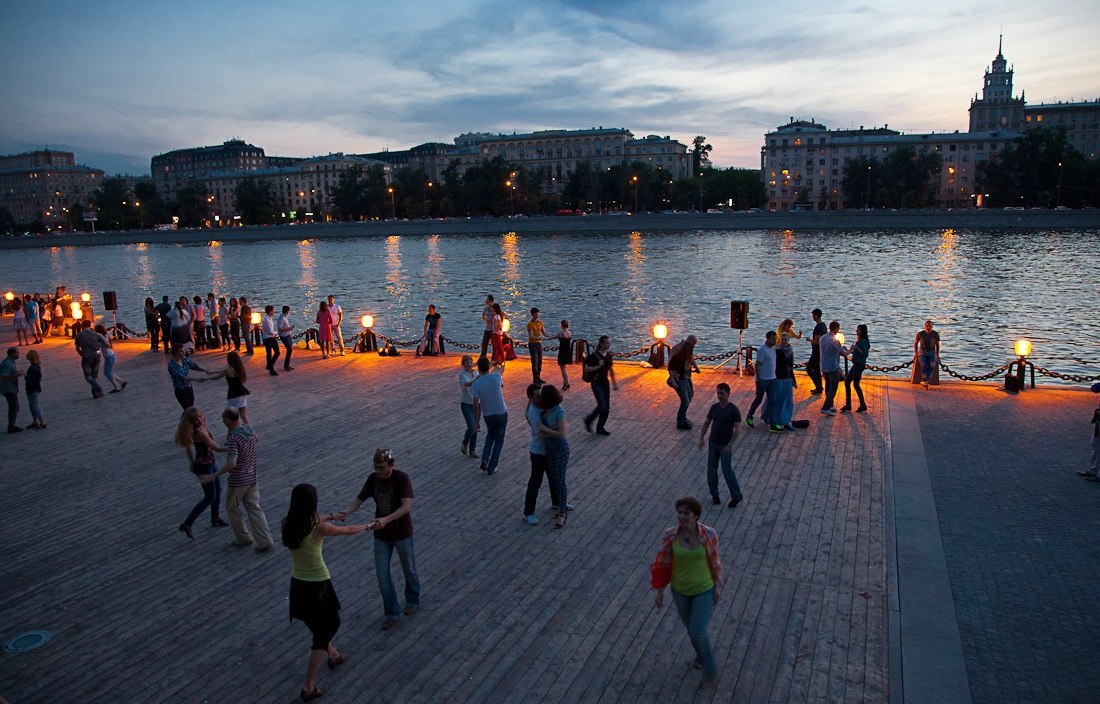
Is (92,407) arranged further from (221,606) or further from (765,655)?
(765,655)

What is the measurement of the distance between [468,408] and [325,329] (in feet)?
35.7

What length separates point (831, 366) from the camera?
13547 millimetres

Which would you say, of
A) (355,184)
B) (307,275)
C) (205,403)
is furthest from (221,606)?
(355,184)

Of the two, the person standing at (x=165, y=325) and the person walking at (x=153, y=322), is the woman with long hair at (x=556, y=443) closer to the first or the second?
the person standing at (x=165, y=325)

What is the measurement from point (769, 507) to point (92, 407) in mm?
14563

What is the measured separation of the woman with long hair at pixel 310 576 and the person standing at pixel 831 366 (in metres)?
10.4

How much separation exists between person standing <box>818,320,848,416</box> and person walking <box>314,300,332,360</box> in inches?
Result: 527

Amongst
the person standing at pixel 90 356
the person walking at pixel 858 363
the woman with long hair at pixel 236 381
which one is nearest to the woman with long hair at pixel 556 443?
the woman with long hair at pixel 236 381

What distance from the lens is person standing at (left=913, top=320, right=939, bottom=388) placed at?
15.5m

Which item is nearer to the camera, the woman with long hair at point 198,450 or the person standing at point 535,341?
the woman with long hair at point 198,450

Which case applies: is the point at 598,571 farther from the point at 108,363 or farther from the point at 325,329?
the point at 325,329

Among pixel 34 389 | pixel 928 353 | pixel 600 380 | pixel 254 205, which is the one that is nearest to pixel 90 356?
pixel 34 389

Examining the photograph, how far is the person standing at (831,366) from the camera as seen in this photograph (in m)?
13.5

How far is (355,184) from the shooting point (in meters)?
166
